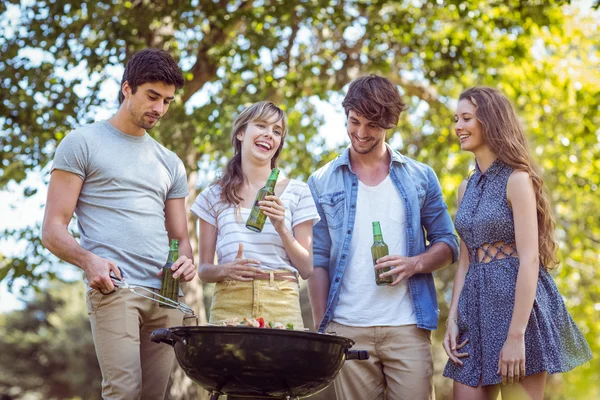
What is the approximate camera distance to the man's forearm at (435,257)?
3682 mm

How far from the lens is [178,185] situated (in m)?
3.60

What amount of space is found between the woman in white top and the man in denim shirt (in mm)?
292

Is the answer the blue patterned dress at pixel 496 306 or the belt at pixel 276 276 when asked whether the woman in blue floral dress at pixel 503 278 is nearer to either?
the blue patterned dress at pixel 496 306

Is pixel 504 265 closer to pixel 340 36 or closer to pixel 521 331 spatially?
pixel 521 331

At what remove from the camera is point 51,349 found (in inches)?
853

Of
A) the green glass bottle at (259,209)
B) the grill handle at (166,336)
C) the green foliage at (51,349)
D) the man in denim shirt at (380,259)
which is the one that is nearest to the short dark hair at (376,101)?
the man in denim shirt at (380,259)

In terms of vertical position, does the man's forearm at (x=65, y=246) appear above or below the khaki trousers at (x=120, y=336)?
above

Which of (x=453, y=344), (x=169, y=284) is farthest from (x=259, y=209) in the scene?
(x=453, y=344)

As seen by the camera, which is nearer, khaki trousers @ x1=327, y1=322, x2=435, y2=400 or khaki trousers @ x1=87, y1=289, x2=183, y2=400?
khaki trousers @ x1=87, y1=289, x2=183, y2=400

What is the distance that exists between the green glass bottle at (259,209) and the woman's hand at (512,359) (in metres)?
1.20

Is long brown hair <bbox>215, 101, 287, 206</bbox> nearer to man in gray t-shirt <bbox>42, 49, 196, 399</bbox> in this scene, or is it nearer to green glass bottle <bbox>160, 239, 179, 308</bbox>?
man in gray t-shirt <bbox>42, 49, 196, 399</bbox>

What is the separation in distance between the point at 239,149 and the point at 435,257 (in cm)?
115

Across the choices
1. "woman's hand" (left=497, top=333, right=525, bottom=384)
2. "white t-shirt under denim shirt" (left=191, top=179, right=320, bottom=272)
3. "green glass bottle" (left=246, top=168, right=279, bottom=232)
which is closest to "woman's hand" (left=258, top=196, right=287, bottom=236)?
"green glass bottle" (left=246, top=168, right=279, bottom=232)

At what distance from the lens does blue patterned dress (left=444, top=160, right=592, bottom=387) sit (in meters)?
3.11
